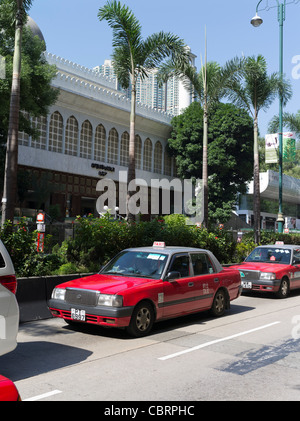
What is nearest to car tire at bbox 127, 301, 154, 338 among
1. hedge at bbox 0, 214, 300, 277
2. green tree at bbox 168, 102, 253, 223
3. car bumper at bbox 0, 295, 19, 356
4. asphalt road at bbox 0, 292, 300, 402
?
asphalt road at bbox 0, 292, 300, 402

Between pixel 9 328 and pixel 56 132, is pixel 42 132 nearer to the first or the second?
pixel 56 132

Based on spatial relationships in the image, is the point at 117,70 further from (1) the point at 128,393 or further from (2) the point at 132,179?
(1) the point at 128,393

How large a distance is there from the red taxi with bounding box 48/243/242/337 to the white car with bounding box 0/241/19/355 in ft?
7.34

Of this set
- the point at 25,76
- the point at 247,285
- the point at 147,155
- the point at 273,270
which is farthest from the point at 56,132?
the point at 273,270

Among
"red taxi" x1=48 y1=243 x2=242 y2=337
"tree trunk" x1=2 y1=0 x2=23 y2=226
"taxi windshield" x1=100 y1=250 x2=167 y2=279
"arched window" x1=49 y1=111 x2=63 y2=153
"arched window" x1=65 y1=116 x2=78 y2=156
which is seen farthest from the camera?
"arched window" x1=65 y1=116 x2=78 y2=156

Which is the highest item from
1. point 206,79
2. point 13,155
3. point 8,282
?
point 206,79

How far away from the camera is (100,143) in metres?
37.5

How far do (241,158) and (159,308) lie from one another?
33.5m

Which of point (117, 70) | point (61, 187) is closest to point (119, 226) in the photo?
point (117, 70)

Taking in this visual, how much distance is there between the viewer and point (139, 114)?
3981 centimetres

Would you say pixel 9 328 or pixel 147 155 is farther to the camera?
pixel 147 155

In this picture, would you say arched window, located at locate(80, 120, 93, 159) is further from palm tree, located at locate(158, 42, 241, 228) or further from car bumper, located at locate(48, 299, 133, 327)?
car bumper, located at locate(48, 299, 133, 327)

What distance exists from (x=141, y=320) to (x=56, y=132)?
28217 millimetres

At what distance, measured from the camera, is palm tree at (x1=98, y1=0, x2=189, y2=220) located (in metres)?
20.0
